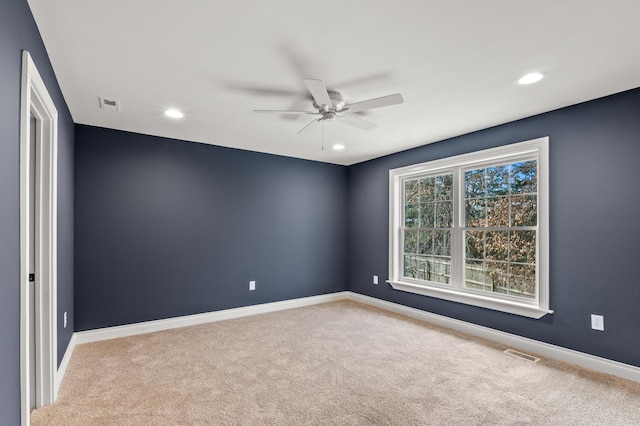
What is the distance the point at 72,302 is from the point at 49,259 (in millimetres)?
1574

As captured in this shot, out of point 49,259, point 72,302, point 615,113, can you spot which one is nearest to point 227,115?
point 49,259

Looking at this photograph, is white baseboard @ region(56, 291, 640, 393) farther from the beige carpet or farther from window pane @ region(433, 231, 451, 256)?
window pane @ region(433, 231, 451, 256)

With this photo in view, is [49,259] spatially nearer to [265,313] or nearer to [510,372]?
[265,313]

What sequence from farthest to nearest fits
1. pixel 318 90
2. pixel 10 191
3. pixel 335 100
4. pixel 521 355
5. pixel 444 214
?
pixel 444 214 < pixel 521 355 < pixel 335 100 < pixel 318 90 < pixel 10 191

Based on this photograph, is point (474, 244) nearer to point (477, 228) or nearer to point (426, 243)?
point (477, 228)

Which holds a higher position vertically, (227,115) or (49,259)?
(227,115)

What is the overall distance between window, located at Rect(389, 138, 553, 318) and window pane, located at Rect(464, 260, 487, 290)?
0.04 ft

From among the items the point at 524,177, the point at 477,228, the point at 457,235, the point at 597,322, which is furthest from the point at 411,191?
the point at 597,322

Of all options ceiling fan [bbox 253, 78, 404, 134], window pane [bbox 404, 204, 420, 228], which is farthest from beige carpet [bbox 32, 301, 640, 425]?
ceiling fan [bbox 253, 78, 404, 134]

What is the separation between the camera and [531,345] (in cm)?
335

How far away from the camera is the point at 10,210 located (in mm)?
1406

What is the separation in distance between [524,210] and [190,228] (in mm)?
3997

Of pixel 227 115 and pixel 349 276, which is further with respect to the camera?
pixel 349 276

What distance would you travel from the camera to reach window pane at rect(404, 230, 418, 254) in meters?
4.89
